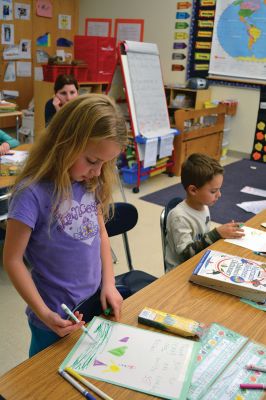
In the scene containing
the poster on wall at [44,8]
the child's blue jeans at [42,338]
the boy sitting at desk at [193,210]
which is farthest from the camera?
the poster on wall at [44,8]

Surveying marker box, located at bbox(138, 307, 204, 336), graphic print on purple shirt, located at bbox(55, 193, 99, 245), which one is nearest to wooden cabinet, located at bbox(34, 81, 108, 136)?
graphic print on purple shirt, located at bbox(55, 193, 99, 245)

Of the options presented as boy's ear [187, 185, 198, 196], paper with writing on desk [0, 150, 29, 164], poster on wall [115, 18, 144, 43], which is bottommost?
paper with writing on desk [0, 150, 29, 164]

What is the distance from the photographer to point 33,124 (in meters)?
5.56

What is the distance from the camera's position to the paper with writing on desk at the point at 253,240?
1.52m

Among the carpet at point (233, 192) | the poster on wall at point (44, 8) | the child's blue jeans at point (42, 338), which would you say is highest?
the poster on wall at point (44, 8)

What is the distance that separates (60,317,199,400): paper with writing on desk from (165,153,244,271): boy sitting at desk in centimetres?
67

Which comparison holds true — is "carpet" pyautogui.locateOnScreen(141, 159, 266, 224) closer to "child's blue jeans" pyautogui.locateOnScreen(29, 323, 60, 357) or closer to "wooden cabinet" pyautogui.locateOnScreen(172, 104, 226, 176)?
"wooden cabinet" pyautogui.locateOnScreen(172, 104, 226, 176)

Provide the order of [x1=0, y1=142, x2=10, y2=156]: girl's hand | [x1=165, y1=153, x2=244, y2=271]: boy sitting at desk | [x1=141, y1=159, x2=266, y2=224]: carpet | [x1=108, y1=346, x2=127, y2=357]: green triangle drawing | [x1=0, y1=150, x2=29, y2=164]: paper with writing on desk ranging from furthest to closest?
[x1=141, y1=159, x2=266, y2=224]: carpet → [x1=0, y1=142, x2=10, y2=156]: girl's hand → [x1=0, y1=150, x2=29, y2=164]: paper with writing on desk → [x1=165, y1=153, x2=244, y2=271]: boy sitting at desk → [x1=108, y1=346, x2=127, y2=357]: green triangle drawing

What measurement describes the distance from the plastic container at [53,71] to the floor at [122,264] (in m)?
1.86

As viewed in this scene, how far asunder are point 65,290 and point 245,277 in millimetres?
534

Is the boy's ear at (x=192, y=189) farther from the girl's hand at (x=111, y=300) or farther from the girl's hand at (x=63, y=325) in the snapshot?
the girl's hand at (x=63, y=325)

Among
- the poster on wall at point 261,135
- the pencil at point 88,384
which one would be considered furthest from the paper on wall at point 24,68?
the pencil at point 88,384

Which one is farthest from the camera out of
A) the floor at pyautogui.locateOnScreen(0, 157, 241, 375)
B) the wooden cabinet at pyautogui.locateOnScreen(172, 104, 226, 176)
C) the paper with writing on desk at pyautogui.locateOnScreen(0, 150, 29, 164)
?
the wooden cabinet at pyautogui.locateOnScreen(172, 104, 226, 176)

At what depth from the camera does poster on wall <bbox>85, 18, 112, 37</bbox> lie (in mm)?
6457
